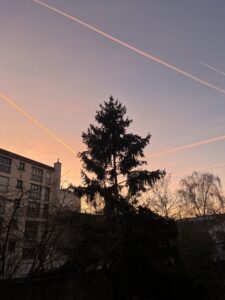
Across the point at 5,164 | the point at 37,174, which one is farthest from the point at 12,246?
the point at 37,174

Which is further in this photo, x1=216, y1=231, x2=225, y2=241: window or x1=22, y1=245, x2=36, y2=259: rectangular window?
x1=216, y1=231, x2=225, y2=241: window

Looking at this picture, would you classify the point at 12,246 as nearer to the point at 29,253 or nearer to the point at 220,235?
the point at 29,253

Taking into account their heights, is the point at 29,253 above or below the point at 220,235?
below

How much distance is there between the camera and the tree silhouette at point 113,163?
20036mm

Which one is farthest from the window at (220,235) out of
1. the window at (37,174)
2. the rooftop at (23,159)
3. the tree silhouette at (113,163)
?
the rooftop at (23,159)

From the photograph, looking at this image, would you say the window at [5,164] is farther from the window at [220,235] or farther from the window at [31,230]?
the window at [31,230]

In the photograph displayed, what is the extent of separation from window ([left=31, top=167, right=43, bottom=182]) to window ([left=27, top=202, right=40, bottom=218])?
108ft

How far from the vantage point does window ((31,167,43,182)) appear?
44.2m

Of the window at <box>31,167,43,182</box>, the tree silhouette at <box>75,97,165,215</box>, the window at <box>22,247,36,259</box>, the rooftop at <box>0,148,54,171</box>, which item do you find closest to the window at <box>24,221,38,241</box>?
the window at <box>22,247,36,259</box>

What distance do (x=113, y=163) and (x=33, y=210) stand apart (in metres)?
9.78

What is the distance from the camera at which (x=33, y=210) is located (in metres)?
11.8

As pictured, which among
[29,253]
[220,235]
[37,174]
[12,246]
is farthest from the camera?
[37,174]

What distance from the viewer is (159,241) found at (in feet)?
62.2

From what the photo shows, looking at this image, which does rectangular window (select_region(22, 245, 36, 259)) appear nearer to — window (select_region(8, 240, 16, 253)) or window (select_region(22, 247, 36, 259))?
window (select_region(22, 247, 36, 259))
